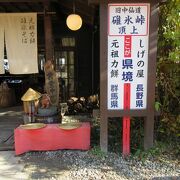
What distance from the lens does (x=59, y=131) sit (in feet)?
21.2

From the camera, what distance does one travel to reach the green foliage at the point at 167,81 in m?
6.86

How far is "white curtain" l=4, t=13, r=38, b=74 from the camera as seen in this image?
30.0 ft

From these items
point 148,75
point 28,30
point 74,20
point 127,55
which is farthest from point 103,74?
point 28,30

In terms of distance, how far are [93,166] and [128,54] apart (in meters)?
2.13

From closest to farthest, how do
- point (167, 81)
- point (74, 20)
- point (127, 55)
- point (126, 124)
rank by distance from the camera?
point (127, 55) → point (126, 124) → point (167, 81) → point (74, 20)

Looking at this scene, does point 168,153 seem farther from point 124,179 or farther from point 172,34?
point 172,34

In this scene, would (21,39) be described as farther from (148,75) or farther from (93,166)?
(93,166)

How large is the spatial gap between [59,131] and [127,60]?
1.94 metres

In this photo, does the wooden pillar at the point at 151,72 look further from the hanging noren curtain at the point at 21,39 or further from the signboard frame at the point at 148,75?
the hanging noren curtain at the point at 21,39

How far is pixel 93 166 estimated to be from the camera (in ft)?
19.0

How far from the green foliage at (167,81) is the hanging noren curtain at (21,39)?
3.81 metres

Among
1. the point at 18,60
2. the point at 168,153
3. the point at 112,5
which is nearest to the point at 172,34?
the point at 112,5

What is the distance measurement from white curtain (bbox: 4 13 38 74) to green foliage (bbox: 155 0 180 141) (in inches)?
150

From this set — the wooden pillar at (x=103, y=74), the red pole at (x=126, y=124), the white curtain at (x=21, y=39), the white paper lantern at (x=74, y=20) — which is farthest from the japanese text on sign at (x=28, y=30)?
the red pole at (x=126, y=124)
